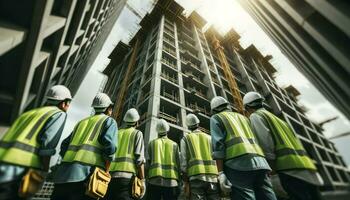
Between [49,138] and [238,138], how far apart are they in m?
2.62

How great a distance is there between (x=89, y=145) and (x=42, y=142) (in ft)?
1.88

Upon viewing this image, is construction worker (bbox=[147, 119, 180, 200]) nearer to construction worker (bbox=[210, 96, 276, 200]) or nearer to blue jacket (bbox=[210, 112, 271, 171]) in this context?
construction worker (bbox=[210, 96, 276, 200])

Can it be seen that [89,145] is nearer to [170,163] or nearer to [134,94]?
[170,163]

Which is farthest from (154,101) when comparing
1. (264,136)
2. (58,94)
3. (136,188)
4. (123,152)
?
(264,136)

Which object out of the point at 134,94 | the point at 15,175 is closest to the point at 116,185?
the point at 15,175

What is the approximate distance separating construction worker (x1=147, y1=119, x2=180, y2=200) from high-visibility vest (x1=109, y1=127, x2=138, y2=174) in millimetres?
962

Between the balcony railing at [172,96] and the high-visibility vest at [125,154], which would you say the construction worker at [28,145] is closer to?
the high-visibility vest at [125,154]

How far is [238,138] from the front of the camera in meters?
3.13

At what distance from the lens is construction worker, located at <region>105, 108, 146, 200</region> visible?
3449 millimetres

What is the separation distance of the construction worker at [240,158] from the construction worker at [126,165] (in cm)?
149

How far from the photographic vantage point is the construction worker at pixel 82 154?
8.69 ft

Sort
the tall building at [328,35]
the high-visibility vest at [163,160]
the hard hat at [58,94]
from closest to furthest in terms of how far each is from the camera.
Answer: the tall building at [328,35], the hard hat at [58,94], the high-visibility vest at [163,160]

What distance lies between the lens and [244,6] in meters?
6.31

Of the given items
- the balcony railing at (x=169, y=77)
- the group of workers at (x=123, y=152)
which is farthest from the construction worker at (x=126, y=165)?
the balcony railing at (x=169, y=77)
